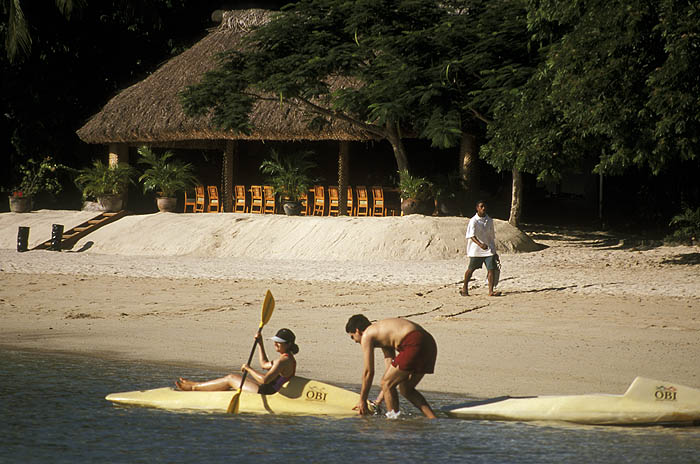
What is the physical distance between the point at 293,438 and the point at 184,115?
18.3 m

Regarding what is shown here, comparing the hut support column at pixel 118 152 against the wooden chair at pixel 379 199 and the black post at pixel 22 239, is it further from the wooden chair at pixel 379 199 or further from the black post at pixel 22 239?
the wooden chair at pixel 379 199

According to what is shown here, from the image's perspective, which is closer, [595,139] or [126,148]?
[595,139]

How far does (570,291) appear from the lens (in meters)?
15.6

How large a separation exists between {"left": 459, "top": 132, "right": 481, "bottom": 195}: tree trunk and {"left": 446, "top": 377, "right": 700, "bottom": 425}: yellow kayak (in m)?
14.6

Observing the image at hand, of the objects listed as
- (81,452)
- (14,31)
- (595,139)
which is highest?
(14,31)

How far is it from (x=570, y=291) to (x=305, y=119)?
1084 centimetres

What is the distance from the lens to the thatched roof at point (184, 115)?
81.1 ft

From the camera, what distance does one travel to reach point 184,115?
26125 mm

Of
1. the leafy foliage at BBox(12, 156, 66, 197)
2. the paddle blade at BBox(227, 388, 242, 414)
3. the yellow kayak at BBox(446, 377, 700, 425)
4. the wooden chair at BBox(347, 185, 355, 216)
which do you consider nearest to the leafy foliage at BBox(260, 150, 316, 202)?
the wooden chair at BBox(347, 185, 355, 216)

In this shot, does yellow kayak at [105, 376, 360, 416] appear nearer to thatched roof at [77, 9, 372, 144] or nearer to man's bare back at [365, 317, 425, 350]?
man's bare back at [365, 317, 425, 350]

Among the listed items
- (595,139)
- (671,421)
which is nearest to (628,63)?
(595,139)

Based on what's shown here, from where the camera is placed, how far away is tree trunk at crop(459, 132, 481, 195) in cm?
2353

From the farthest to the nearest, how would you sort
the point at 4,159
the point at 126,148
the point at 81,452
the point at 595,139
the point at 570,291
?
1. the point at 4,159
2. the point at 126,148
3. the point at 595,139
4. the point at 570,291
5. the point at 81,452

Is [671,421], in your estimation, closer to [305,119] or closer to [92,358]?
[92,358]
